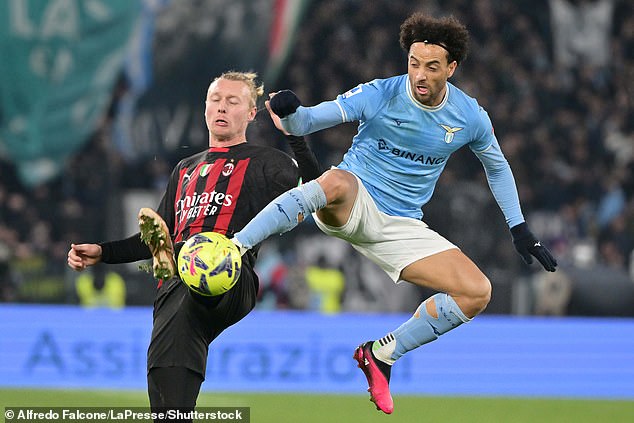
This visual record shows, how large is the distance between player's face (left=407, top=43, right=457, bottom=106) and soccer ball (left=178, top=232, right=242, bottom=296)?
53.2 inches

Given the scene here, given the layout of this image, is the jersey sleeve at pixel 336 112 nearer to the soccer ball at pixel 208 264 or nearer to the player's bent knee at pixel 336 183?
the player's bent knee at pixel 336 183

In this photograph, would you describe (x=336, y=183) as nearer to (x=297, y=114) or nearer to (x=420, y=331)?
(x=297, y=114)

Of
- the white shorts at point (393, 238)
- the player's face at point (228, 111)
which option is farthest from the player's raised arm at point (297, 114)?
the white shorts at point (393, 238)

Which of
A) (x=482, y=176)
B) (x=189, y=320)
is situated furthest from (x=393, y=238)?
(x=482, y=176)

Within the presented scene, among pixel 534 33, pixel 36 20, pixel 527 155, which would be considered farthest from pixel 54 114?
pixel 534 33

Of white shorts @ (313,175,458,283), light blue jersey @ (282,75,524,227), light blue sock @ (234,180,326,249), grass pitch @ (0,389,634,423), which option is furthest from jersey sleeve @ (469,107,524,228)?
grass pitch @ (0,389,634,423)

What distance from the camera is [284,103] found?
17.0ft

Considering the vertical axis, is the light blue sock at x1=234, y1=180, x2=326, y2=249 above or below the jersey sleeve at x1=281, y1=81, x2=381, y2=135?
below

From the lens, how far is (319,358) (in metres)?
10.7

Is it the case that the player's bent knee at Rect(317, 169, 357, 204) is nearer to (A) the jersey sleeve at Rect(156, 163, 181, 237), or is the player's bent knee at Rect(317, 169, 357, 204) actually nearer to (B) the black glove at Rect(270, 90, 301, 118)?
(B) the black glove at Rect(270, 90, 301, 118)

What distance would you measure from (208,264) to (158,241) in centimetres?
39

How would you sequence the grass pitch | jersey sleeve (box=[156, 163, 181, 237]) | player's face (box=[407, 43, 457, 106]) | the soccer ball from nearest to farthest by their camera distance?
the soccer ball, jersey sleeve (box=[156, 163, 181, 237]), player's face (box=[407, 43, 457, 106]), the grass pitch

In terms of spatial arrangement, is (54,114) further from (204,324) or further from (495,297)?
(204,324)

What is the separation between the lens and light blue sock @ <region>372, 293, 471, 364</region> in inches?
233
